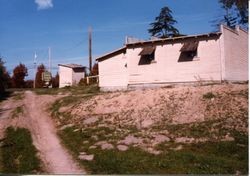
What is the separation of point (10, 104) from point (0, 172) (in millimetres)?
3525

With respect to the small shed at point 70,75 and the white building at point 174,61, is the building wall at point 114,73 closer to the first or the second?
the white building at point 174,61

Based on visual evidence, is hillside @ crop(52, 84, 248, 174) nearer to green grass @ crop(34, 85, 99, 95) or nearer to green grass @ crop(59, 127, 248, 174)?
green grass @ crop(59, 127, 248, 174)

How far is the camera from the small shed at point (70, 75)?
9.66 meters

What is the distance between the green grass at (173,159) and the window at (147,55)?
7616mm

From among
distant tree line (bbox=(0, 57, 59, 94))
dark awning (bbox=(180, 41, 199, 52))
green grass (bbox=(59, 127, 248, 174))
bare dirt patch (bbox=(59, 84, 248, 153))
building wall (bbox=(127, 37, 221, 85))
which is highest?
dark awning (bbox=(180, 41, 199, 52))

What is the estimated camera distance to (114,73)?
52.7 ft

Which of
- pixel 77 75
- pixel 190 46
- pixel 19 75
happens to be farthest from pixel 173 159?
pixel 190 46

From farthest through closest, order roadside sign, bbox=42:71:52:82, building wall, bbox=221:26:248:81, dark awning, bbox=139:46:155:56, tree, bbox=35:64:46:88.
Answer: dark awning, bbox=139:46:155:56 < building wall, bbox=221:26:248:81 < roadside sign, bbox=42:71:52:82 < tree, bbox=35:64:46:88

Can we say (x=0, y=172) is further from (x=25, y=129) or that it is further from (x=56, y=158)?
(x=25, y=129)

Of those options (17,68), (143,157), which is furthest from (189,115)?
(17,68)

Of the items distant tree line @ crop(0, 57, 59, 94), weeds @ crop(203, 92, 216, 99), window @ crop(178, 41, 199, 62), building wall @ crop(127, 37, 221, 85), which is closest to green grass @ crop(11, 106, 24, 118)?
distant tree line @ crop(0, 57, 59, 94)

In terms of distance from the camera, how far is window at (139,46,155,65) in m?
15.4

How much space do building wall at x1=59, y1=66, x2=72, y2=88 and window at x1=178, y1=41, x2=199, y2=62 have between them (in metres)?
4.96

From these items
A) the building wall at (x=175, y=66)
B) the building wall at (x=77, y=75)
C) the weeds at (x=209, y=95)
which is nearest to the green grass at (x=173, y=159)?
the weeds at (x=209, y=95)
